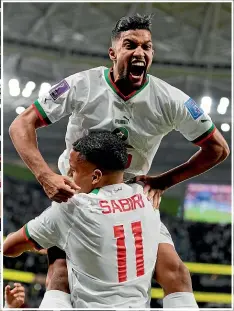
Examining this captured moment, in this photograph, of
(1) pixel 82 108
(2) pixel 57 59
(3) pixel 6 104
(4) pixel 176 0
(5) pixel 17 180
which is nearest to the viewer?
(1) pixel 82 108

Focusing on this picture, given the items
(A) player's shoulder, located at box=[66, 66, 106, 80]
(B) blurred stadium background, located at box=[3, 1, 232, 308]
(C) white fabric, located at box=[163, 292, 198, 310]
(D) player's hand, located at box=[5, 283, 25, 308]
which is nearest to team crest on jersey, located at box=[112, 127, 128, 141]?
(A) player's shoulder, located at box=[66, 66, 106, 80]

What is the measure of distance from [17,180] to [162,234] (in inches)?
458

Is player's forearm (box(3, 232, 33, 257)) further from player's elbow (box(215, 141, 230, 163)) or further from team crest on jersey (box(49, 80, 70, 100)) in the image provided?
player's elbow (box(215, 141, 230, 163))

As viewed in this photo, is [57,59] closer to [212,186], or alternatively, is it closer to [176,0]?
[176,0]

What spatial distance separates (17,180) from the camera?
45.6 feet

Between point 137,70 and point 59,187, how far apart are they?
2.26ft

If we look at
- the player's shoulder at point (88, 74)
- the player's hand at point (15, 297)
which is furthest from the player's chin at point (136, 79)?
the player's hand at point (15, 297)

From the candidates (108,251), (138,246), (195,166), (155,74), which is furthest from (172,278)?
(155,74)

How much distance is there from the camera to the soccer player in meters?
2.23

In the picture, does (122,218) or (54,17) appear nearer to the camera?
(122,218)

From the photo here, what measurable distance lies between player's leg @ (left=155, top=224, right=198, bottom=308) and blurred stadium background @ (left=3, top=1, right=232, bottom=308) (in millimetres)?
5766

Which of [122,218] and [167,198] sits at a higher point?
[122,218]

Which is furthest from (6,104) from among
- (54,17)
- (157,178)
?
(157,178)

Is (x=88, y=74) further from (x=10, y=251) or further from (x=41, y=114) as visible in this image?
Result: (x=10, y=251)
